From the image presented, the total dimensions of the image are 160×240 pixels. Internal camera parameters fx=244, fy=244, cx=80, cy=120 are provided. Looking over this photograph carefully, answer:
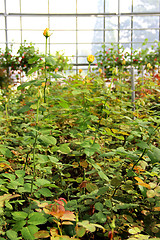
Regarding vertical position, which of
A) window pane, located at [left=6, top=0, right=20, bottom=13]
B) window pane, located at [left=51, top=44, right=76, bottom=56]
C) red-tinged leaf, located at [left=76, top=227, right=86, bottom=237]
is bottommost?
red-tinged leaf, located at [left=76, top=227, right=86, bottom=237]

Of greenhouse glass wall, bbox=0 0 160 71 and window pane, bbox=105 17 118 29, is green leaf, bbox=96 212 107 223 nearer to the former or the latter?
greenhouse glass wall, bbox=0 0 160 71

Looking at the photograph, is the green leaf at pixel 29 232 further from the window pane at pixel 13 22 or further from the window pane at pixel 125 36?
the window pane at pixel 13 22

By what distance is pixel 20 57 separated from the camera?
928 centimetres

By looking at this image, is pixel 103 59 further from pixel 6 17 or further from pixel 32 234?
pixel 32 234

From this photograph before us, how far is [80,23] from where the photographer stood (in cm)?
1103

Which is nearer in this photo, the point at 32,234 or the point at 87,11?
the point at 32,234

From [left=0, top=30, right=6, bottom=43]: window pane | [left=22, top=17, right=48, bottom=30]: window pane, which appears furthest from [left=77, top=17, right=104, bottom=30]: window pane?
[left=0, top=30, right=6, bottom=43]: window pane

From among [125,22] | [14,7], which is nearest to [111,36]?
[125,22]

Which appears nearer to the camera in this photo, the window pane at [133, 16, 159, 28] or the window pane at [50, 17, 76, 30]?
the window pane at [50, 17, 76, 30]

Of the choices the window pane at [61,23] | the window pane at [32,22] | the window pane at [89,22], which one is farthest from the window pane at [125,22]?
the window pane at [32,22]

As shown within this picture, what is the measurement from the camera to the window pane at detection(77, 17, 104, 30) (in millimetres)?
11023

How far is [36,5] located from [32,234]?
38.7 ft

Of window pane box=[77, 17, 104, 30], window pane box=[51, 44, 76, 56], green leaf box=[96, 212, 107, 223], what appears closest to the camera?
green leaf box=[96, 212, 107, 223]

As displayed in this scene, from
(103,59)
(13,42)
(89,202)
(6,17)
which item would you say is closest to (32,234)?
(89,202)
